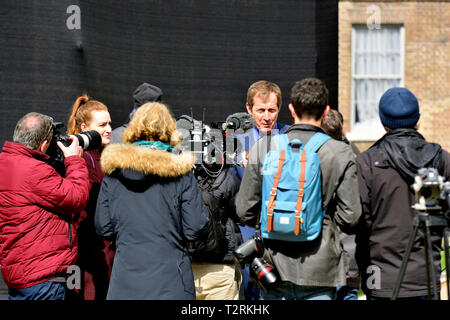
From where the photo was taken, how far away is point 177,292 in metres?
3.50

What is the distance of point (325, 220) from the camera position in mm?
3410

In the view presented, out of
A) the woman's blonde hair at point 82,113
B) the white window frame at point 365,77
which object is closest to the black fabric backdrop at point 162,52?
the woman's blonde hair at point 82,113

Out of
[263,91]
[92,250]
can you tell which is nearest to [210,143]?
[263,91]

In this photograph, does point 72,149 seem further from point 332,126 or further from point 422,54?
point 422,54

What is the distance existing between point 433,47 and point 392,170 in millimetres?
11877

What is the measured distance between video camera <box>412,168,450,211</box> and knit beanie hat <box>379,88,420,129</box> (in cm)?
42

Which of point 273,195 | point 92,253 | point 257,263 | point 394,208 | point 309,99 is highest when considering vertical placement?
point 309,99

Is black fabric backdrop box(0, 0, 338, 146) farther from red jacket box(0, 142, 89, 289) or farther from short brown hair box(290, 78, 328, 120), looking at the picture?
short brown hair box(290, 78, 328, 120)

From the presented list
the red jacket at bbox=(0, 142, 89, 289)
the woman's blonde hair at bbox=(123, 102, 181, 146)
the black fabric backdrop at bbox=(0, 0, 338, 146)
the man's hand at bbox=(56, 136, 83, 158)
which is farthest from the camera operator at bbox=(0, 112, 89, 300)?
the black fabric backdrop at bbox=(0, 0, 338, 146)

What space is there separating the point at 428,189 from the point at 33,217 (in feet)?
6.70
